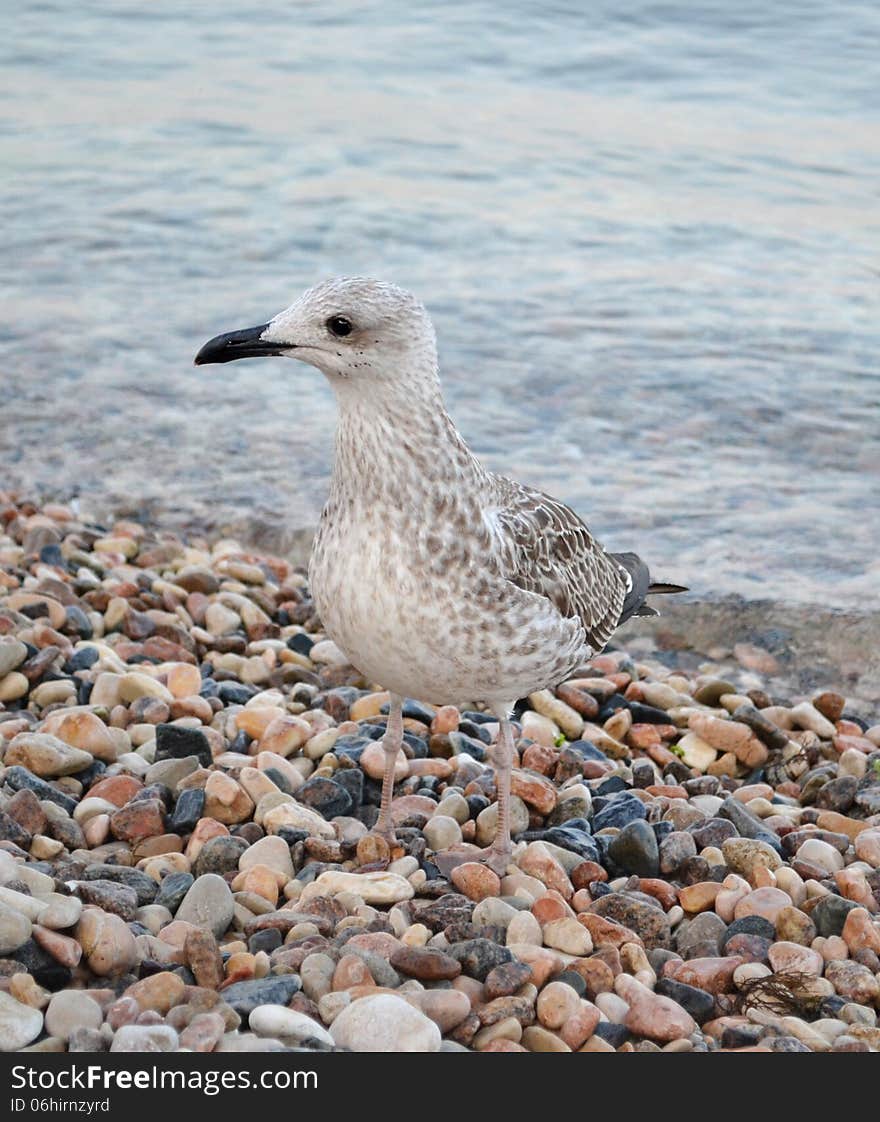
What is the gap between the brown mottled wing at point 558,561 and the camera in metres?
4.71

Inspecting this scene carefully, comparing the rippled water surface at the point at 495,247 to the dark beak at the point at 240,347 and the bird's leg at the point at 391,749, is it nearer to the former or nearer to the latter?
the bird's leg at the point at 391,749

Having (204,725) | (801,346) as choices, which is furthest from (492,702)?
(801,346)

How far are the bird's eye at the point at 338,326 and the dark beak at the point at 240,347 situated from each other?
14 cm

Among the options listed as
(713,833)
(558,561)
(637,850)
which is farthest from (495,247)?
(637,850)

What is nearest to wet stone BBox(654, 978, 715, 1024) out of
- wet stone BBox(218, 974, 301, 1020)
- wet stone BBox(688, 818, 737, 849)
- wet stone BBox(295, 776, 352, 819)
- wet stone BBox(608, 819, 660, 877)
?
wet stone BBox(608, 819, 660, 877)

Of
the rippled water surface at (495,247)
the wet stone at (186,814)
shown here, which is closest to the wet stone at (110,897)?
the wet stone at (186,814)

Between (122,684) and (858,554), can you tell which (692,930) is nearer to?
(122,684)

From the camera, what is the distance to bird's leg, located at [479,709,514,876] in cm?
464

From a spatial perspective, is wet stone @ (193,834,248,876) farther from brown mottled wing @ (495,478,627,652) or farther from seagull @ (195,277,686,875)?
brown mottled wing @ (495,478,627,652)

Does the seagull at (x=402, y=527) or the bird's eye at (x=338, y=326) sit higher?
the bird's eye at (x=338, y=326)

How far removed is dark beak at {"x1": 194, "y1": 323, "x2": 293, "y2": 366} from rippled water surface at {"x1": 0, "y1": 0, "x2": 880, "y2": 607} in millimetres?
3793

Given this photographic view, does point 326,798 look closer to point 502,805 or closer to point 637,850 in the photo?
point 502,805

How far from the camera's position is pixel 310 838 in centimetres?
468

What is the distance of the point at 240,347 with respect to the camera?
14.4 ft
